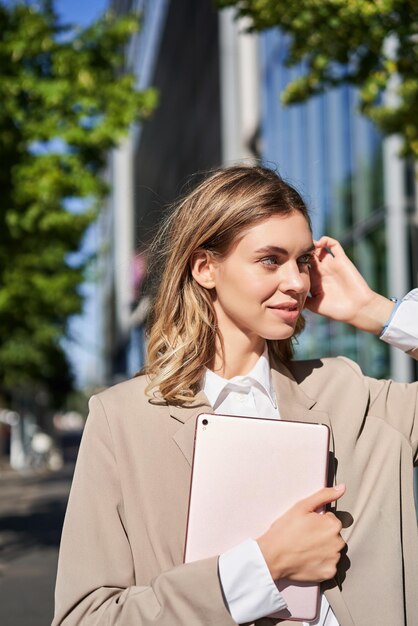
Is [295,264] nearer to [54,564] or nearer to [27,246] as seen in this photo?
[54,564]

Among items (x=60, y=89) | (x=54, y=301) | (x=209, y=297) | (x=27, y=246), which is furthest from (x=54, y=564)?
(x=209, y=297)

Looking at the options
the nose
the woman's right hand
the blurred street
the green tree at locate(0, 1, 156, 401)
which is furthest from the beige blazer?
the green tree at locate(0, 1, 156, 401)

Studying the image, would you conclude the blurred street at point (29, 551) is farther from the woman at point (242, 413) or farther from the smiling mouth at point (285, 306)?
the smiling mouth at point (285, 306)

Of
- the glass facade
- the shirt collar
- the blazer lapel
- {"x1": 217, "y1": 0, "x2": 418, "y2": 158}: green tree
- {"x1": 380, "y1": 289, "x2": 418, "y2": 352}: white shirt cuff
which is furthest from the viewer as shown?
the glass facade

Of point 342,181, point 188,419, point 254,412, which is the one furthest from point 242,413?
point 342,181

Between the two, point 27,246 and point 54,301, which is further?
point 54,301

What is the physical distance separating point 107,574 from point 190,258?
0.68 m

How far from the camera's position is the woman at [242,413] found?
1.81 m

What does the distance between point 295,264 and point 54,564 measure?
8893 mm

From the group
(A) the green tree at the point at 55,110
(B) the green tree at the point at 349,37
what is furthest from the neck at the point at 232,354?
(A) the green tree at the point at 55,110

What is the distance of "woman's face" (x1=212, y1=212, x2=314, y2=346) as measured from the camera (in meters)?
2.04

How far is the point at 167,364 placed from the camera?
2.10 meters

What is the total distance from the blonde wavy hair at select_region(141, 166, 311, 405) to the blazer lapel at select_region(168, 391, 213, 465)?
2 cm

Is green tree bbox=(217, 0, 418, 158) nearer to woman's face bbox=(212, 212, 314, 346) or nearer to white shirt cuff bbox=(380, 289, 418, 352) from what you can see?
white shirt cuff bbox=(380, 289, 418, 352)
